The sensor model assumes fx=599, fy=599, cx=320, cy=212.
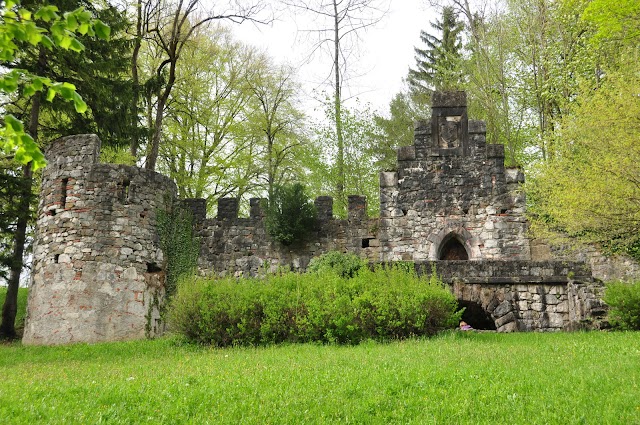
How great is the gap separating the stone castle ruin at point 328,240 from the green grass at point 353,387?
3180 millimetres

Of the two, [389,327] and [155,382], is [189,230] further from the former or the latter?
[155,382]

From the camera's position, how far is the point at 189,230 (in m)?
16.1

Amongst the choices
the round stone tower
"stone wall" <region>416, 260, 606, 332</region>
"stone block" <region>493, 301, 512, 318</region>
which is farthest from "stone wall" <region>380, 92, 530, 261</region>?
the round stone tower

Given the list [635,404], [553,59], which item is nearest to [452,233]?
[553,59]

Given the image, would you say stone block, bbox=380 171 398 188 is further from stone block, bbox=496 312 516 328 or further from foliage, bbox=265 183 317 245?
stone block, bbox=496 312 516 328

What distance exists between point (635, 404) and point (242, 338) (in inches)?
261

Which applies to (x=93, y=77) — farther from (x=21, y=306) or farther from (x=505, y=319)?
(x=505, y=319)

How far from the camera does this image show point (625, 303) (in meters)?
10.7

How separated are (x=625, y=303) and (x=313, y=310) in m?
5.59

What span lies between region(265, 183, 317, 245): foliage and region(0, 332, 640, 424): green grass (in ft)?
23.1

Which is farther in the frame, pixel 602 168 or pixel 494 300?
pixel 494 300

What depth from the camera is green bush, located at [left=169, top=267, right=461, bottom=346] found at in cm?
1005

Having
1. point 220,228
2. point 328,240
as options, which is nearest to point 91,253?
point 220,228

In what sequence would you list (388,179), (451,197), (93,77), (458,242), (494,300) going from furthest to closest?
1. (388,179)
2. (458,242)
3. (451,197)
4. (93,77)
5. (494,300)
